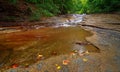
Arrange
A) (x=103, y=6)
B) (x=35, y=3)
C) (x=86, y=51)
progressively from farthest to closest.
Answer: (x=103, y=6) → (x=35, y=3) → (x=86, y=51)

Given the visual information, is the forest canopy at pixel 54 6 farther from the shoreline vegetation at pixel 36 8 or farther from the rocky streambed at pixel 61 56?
the rocky streambed at pixel 61 56

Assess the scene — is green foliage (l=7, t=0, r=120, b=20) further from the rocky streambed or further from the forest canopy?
the rocky streambed

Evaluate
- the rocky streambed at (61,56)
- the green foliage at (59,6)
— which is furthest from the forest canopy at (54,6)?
the rocky streambed at (61,56)

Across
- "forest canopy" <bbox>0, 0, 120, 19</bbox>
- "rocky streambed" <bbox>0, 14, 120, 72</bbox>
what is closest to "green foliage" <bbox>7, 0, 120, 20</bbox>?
"forest canopy" <bbox>0, 0, 120, 19</bbox>

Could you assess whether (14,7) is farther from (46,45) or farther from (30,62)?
(30,62)

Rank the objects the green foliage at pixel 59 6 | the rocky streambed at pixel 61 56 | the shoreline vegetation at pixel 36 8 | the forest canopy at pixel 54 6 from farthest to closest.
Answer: the green foliage at pixel 59 6 < the forest canopy at pixel 54 6 < the shoreline vegetation at pixel 36 8 < the rocky streambed at pixel 61 56

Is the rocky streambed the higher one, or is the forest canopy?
the rocky streambed

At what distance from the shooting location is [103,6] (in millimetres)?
24312

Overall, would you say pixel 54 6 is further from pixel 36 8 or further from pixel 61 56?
pixel 61 56

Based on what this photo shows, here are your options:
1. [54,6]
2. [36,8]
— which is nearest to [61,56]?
[36,8]

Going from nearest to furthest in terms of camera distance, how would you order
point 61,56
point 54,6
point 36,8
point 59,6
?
1. point 61,56
2. point 36,8
3. point 54,6
4. point 59,6

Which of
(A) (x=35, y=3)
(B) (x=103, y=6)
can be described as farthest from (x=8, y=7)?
(B) (x=103, y=6)

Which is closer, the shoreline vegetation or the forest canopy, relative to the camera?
the shoreline vegetation

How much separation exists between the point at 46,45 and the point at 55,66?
2.02m
